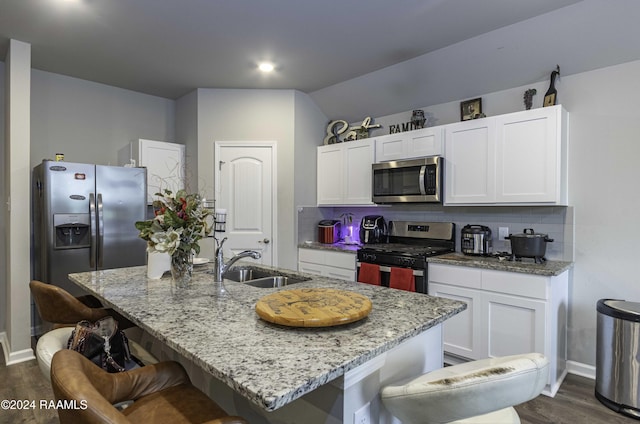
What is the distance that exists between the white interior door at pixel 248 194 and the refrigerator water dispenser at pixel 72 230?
1.38 meters

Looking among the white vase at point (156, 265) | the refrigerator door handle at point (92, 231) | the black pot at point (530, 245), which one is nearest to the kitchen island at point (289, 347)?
the white vase at point (156, 265)

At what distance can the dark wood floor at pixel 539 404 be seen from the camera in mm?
2223

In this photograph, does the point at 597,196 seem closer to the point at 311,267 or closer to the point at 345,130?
the point at 345,130

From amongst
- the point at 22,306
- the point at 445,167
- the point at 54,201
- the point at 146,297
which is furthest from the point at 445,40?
the point at 22,306

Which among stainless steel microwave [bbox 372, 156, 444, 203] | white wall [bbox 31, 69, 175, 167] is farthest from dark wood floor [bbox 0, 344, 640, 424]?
white wall [bbox 31, 69, 175, 167]

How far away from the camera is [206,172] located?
13.8ft

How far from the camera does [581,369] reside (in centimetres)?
284

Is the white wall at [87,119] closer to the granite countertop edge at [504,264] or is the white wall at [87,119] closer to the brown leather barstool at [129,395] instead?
the brown leather barstool at [129,395]

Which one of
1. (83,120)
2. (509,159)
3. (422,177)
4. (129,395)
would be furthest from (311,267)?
(83,120)

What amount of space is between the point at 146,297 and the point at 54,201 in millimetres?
2143

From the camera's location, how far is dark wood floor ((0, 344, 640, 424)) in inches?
87.5

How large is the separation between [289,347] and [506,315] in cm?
222

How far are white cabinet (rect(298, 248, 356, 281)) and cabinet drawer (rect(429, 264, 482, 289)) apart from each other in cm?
88

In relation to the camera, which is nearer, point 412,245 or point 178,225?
point 178,225
